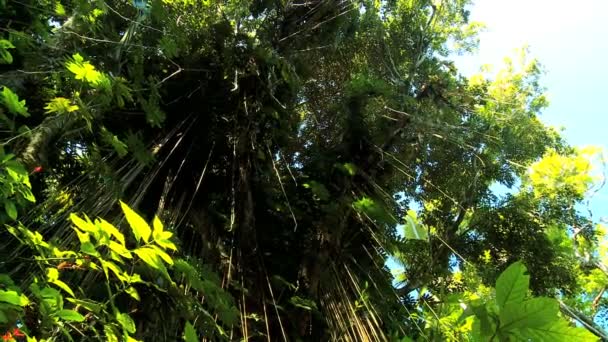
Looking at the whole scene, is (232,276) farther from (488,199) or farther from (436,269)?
(488,199)

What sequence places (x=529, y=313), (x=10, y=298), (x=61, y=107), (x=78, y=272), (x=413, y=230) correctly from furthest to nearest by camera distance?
1. (x=413, y=230)
2. (x=61, y=107)
3. (x=78, y=272)
4. (x=10, y=298)
5. (x=529, y=313)

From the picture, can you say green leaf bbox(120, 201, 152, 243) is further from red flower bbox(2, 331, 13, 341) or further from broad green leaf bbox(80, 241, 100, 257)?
red flower bbox(2, 331, 13, 341)

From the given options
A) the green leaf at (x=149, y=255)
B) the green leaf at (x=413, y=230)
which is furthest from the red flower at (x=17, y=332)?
the green leaf at (x=413, y=230)

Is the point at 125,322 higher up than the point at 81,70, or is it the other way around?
the point at 81,70

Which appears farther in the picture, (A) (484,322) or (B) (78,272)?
(B) (78,272)

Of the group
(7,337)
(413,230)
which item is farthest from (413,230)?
(7,337)

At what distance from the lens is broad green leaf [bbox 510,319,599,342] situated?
0.89 meters

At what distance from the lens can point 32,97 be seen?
239 cm

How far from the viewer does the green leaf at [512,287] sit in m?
0.90

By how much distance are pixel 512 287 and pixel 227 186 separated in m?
2.05

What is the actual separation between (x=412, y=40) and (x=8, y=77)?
3.70 m

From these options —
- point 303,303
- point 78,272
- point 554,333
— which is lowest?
point 554,333

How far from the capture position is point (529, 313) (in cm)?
89

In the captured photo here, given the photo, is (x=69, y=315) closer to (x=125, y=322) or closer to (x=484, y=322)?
(x=125, y=322)
